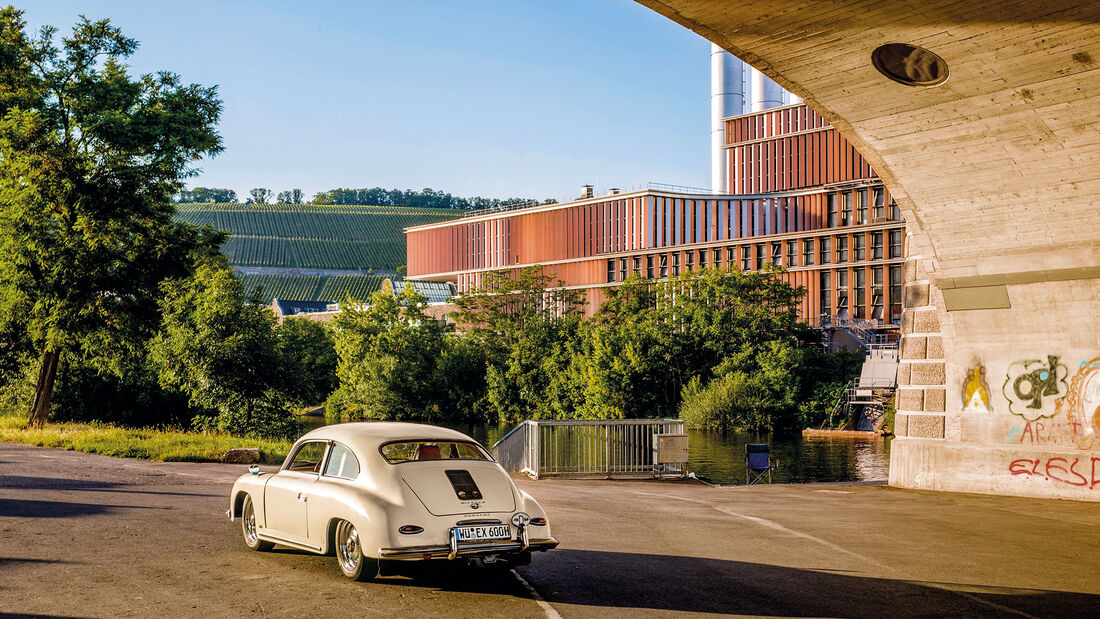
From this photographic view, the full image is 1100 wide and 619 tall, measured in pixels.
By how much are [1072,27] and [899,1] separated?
6.32 feet

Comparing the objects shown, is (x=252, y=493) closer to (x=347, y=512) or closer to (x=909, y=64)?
(x=347, y=512)

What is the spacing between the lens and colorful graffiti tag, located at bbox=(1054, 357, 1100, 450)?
17.2 m

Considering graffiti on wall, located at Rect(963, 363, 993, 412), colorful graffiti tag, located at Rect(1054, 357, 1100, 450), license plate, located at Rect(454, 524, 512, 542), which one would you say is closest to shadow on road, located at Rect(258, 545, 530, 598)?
license plate, located at Rect(454, 524, 512, 542)

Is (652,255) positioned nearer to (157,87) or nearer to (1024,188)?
(157,87)

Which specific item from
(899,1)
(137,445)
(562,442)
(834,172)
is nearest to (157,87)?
(137,445)

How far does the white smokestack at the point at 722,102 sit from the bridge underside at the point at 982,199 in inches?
3766

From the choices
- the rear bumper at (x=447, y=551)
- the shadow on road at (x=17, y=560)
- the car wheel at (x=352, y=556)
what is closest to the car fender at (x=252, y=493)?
the car wheel at (x=352, y=556)

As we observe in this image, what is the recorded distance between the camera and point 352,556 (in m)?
9.64

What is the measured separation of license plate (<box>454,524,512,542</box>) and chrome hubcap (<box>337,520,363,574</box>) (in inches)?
40.4

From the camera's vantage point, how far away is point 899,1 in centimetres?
1086

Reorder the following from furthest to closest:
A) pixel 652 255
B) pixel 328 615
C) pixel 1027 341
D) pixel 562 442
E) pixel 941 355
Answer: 1. pixel 652 255
2. pixel 562 442
3. pixel 941 355
4. pixel 1027 341
5. pixel 328 615

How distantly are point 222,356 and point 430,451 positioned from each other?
29728 millimetres

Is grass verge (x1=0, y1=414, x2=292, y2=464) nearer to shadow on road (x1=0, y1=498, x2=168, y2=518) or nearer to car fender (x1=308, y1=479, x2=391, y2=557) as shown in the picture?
shadow on road (x1=0, y1=498, x2=168, y2=518)

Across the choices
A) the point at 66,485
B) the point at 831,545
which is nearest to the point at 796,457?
the point at 831,545
